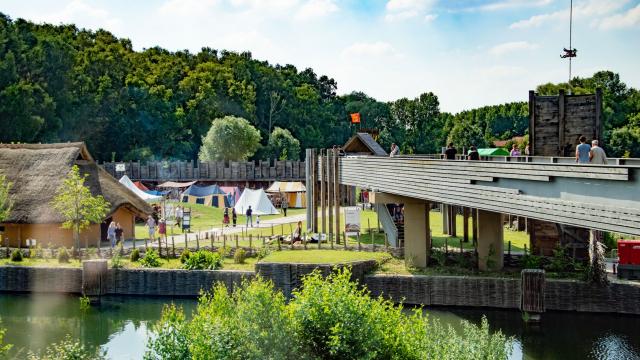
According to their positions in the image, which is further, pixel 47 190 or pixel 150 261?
pixel 47 190

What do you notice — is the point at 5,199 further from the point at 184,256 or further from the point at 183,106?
the point at 183,106

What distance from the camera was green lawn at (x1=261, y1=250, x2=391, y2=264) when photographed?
3394 cm

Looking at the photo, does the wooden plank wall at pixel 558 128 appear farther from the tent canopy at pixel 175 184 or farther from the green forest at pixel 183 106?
the green forest at pixel 183 106

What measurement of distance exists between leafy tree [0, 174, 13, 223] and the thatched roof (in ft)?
1.18

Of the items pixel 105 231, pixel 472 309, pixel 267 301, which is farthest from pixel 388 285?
pixel 105 231

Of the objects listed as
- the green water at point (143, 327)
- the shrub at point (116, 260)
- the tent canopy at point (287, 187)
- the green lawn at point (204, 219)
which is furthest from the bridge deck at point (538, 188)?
the tent canopy at point (287, 187)

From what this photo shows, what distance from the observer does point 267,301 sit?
18.2 meters

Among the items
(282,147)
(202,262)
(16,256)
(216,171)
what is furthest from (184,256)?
(282,147)

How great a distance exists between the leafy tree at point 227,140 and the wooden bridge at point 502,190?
163 feet

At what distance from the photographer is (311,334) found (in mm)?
18078

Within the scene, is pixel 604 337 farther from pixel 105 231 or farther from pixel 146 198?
pixel 146 198

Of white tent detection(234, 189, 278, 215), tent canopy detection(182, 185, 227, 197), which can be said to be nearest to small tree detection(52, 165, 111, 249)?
white tent detection(234, 189, 278, 215)

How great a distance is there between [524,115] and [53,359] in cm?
10550

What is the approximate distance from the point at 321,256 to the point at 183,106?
74901mm
